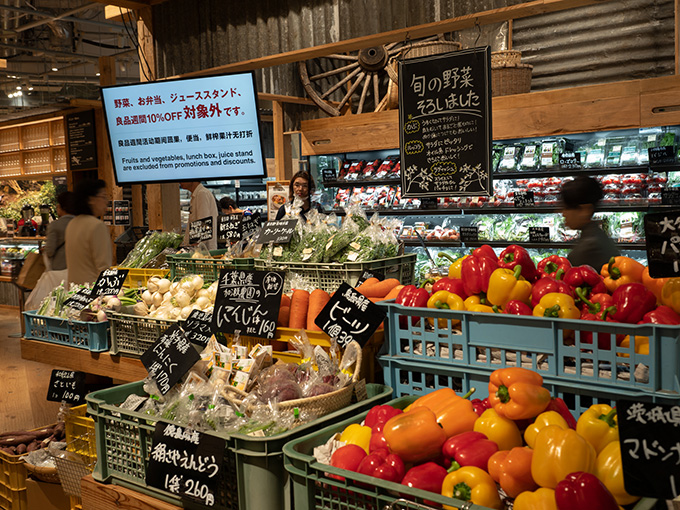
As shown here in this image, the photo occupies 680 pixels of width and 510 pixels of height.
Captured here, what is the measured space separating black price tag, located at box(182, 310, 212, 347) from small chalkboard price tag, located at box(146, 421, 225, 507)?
683 millimetres

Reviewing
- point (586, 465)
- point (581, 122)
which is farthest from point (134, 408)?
point (581, 122)

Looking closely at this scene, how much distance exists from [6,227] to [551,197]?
895 cm

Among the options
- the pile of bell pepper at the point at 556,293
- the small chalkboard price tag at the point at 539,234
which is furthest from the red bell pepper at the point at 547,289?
the small chalkboard price tag at the point at 539,234

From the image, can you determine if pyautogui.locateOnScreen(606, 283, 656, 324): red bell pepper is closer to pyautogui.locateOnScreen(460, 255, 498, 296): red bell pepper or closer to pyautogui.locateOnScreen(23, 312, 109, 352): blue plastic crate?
pyautogui.locateOnScreen(460, 255, 498, 296): red bell pepper

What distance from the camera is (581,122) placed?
206 inches

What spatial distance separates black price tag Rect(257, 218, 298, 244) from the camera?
306 cm

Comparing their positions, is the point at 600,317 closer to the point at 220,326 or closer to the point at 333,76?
the point at 220,326

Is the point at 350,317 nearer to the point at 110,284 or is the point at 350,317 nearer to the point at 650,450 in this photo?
the point at 650,450

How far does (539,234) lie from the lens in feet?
18.5

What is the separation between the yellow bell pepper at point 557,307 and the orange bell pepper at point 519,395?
26cm

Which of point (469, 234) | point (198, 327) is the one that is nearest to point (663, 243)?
point (198, 327)

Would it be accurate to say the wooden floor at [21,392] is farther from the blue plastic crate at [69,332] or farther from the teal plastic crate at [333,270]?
the teal plastic crate at [333,270]

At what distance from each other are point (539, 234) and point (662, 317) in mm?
4200

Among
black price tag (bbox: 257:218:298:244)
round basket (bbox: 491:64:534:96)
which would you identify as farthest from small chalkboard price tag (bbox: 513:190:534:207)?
black price tag (bbox: 257:218:298:244)
